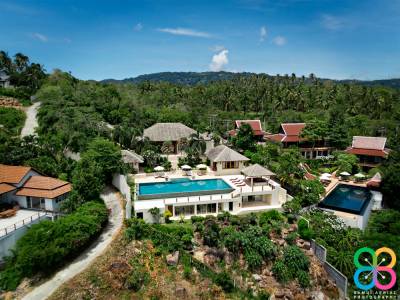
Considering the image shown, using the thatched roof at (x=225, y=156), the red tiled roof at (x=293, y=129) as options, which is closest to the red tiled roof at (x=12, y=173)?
the thatched roof at (x=225, y=156)

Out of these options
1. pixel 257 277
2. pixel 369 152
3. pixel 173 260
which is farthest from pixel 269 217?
pixel 369 152

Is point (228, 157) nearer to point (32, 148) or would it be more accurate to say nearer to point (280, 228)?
point (280, 228)

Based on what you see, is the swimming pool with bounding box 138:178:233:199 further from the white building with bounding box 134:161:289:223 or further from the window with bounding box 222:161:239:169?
the window with bounding box 222:161:239:169

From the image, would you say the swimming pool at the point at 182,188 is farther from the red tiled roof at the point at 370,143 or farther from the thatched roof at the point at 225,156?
the red tiled roof at the point at 370,143

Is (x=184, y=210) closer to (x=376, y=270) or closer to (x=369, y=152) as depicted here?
(x=376, y=270)

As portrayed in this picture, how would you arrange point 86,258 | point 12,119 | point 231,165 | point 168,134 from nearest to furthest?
point 86,258, point 231,165, point 168,134, point 12,119

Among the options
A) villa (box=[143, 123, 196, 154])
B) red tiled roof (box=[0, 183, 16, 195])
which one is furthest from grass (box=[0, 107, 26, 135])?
villa (box=[143, 123, 196, 154])
